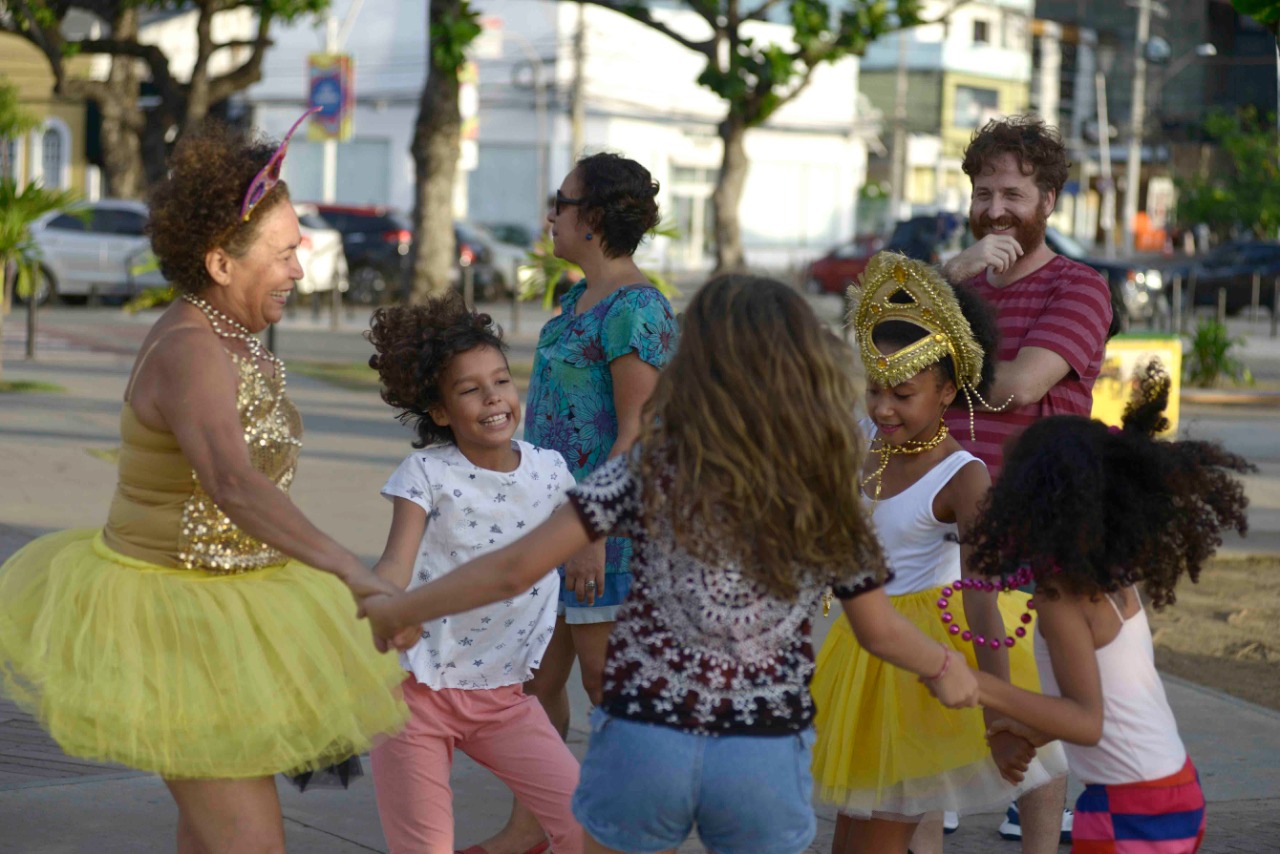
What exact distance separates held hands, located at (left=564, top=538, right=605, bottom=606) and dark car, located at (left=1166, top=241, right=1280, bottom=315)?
93.9 ft

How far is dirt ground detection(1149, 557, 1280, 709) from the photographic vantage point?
267 inches

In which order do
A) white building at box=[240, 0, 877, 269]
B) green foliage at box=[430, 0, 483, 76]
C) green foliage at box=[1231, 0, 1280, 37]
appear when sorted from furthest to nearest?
white building at box=[240, 0, 877, 269]
green foliage at box=[430, 0, 483, 76]
green foliage at box=[1231, 0, 1280, 37]

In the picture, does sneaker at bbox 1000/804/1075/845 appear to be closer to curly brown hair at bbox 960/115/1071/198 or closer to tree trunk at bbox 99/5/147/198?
curly brown hair at bbox 960/115/1071/198

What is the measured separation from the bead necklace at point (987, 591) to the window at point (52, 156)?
42.2 meters

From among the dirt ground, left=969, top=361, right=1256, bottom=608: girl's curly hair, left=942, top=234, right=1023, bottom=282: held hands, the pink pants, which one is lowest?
the dirt ground

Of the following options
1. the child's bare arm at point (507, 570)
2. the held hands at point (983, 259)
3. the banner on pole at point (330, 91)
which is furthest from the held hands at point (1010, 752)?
the banner on pole at point (330, 91)

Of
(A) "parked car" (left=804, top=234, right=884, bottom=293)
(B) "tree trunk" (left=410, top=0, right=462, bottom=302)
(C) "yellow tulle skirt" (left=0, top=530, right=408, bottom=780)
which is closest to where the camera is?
(C) "yellow tulle skirt" (left=0, top=530, right=408, bottom=780)

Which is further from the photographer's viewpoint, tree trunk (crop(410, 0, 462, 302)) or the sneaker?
tree trunk (crop(410, 0, 462, 302))

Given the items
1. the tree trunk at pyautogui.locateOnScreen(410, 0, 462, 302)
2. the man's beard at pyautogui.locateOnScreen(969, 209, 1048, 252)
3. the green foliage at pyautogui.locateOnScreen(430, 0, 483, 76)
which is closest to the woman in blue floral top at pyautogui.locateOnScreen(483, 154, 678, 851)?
the man's beard at pyautogui.locateOnScreen(969, 209, 1048, 252)

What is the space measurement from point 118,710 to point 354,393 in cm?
1269

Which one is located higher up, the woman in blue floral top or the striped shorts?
the woman in blue floral top

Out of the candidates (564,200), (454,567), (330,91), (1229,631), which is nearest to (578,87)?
(330,91)

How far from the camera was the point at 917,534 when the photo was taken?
3.74 meters

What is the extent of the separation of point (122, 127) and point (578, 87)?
1429cm
